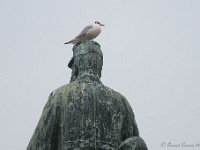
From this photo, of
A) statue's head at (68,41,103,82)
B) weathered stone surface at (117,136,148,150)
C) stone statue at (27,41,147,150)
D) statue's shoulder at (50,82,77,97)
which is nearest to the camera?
weathered stone surface at (117,136,148,150)

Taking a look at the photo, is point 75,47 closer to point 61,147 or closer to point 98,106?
point 98,106

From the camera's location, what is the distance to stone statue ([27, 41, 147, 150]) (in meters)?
11.0

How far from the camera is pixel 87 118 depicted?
1125 cm

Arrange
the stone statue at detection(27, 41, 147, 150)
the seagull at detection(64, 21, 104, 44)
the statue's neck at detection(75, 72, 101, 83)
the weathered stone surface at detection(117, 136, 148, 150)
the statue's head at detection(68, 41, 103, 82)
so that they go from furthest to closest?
the seagull at detection(64, 21, 104, 44) → the statue's head at detection(68, 41, 103, 82) → the statue's neck at detection(75, 72, 101, 83) → the stone statue at detection(27, 41, 147, 150) → the weathered stone surface at detection(117, 136, 148, 150)

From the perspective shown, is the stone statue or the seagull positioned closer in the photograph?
the stone statue

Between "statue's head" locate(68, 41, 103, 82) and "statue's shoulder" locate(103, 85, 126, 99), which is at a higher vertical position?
"statue's head" locate(68, 41, 103, 82)

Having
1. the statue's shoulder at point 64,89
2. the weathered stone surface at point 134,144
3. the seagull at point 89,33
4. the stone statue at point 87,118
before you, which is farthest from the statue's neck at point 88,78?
the weathered stone surface at point 134,144

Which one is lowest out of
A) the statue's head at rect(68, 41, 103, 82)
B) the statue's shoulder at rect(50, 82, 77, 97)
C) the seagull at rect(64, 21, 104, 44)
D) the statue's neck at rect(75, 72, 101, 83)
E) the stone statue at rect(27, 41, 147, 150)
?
the stone statue at rect(27, 41, 147, 150)

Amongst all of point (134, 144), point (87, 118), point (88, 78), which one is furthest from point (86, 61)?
point (134, 144)

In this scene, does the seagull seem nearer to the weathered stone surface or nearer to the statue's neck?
the statue's neck

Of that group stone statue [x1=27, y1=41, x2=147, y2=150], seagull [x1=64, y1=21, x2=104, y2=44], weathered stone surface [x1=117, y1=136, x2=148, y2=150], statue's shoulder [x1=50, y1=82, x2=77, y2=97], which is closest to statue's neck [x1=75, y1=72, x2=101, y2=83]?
stone statue [x1=27, y1=41, x2=147, y2=150]

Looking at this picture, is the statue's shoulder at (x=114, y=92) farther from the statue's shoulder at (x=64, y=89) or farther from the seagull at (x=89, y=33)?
the seagull at (x=89, y=33)

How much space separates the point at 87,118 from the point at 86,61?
1.62m

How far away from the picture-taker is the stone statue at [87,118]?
10977 millimetres
